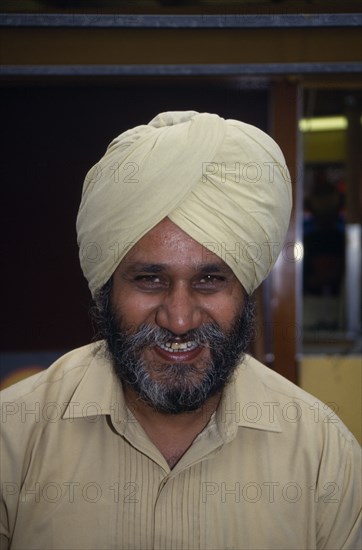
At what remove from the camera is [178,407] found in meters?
1.14

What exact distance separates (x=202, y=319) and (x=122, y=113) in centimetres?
38

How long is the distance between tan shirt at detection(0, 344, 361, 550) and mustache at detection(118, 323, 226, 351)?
114 millimetres

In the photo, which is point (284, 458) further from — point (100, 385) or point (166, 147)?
point (166, 147)

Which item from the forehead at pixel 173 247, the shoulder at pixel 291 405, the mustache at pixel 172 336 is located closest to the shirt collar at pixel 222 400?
the shoulder at pixel 291 405

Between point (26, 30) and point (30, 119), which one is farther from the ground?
point (26, 30)

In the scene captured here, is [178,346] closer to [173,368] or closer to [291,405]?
[173,368]

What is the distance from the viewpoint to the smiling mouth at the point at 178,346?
3.60ft

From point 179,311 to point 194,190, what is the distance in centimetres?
18

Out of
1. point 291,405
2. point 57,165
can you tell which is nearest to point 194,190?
point 57,165

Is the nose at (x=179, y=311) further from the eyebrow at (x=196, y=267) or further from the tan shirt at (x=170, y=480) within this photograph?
the tan shirt at (x=170, y=480)

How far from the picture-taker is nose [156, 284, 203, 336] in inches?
41.9

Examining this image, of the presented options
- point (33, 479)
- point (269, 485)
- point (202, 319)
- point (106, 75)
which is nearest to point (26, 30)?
point (106, 75)

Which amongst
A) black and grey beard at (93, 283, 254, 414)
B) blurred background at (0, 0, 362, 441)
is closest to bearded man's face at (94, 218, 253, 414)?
black and grey beard at (93, 283, 254, 414)

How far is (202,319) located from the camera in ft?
3.59
